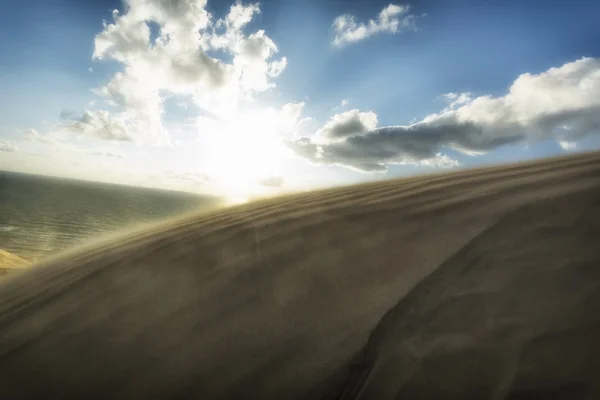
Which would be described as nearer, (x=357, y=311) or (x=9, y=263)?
(x=357, y=311)

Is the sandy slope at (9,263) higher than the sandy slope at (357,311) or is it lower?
lower

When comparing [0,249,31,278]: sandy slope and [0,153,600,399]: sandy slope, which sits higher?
[0,153,600,399]: sandy slope

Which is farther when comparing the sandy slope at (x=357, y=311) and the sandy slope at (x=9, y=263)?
the sandy slope at (x=9, y=263)

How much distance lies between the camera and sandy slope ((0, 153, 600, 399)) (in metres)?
1.02

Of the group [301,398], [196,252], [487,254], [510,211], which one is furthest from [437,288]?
[196,252]

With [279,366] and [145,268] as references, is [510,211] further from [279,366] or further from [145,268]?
[145,268]

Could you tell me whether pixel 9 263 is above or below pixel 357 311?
below

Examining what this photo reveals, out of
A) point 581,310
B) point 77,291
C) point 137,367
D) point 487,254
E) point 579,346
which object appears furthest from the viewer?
point 77,291

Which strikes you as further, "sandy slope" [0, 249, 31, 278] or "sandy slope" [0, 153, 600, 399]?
"sandy slope" [0, 249, 31, 278]

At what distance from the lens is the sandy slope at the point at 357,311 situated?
1.02 meters

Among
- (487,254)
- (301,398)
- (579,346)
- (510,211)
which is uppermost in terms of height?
(510,211)

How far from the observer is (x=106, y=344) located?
149 cm

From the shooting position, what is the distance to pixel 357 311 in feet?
4.42

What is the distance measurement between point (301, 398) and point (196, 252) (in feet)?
5.07
